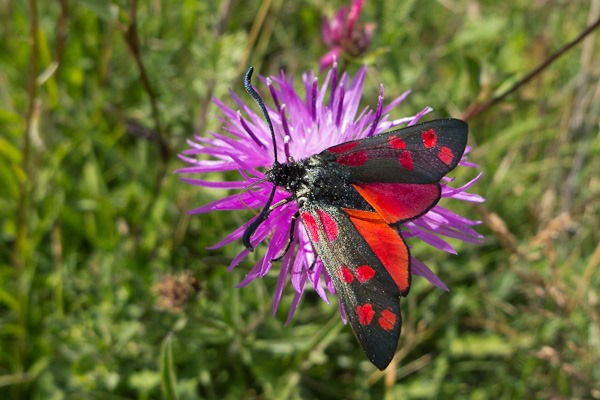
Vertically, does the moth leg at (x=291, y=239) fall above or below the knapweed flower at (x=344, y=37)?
below

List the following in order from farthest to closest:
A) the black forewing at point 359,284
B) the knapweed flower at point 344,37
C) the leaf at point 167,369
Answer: the knapweed flower at point 344,37 → the leaf at point 167,369 → the black forewing at point 359,284

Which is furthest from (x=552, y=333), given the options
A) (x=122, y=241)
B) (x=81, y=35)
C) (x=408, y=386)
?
(x=81, y=35)

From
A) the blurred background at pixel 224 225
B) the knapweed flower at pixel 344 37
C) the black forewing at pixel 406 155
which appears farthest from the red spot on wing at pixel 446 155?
the knapweed flower at pixel 344 37

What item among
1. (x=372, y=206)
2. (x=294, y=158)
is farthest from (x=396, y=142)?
(x=294, y=158)

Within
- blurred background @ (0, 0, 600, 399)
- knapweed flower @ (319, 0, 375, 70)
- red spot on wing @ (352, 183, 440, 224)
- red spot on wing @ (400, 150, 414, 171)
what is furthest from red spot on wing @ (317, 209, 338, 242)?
knapweed flower @ (319, 0, 375, 70)

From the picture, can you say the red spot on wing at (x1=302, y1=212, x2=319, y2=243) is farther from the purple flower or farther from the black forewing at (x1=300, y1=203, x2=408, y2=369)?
the purple flower

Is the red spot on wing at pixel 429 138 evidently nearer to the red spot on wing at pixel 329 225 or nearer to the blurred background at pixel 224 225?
the red spot on wing at pixel 329 225
